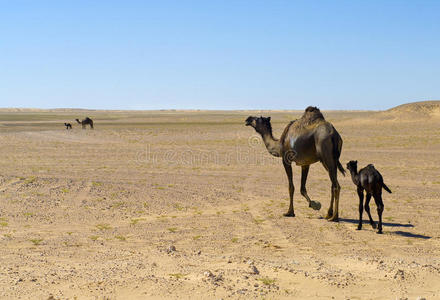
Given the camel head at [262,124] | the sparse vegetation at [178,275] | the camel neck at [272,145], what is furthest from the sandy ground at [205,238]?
the camel head at [262,124]

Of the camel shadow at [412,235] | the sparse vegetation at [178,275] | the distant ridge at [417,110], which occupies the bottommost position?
the camel shadow at [412,235]

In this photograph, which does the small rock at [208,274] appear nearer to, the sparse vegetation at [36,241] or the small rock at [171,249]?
the small rock at [171,249]

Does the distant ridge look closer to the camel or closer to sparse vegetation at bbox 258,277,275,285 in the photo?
the camel

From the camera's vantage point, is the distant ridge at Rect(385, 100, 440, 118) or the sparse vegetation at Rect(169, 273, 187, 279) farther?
the distant ridge at Rect(385, 100, 440, 118)

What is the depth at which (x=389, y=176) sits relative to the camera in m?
19.6

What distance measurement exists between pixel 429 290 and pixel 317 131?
560 cm

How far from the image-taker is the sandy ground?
23.2 feet

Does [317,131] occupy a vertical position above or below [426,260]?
above

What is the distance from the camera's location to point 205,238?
10164 mm

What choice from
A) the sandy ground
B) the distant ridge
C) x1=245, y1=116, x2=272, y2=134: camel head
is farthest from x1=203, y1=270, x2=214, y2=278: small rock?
the distant ridge

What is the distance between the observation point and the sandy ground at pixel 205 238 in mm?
7059

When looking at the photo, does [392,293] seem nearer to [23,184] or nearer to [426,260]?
[426,260]

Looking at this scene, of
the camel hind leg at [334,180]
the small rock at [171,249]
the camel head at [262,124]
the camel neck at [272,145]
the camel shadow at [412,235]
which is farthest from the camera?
the camel head at [262,124]

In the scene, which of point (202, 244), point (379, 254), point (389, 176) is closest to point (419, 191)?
point (389, 176)
